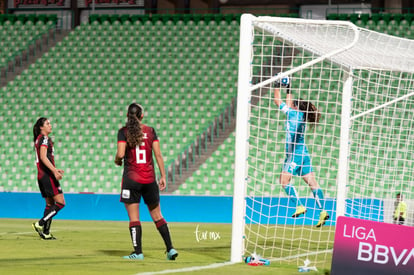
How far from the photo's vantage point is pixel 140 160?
26.9ft

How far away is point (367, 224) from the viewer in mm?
6418

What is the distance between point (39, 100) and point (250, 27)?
17.8 metres

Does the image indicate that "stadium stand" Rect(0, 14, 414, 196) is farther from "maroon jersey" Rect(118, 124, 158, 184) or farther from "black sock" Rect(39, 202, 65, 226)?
"maroon jersey" Rect(118, 124, 158, 184)

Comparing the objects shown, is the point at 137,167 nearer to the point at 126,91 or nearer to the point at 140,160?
the point at 140,160

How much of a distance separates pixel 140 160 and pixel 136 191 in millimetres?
348

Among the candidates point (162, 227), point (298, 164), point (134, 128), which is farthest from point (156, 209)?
point (298, 164)

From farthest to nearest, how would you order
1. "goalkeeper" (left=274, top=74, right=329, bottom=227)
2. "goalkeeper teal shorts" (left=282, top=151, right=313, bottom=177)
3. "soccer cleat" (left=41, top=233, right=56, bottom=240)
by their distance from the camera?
1. "soccer cleat" (left=41, top=233, right=56, bottom=240)
2. "goalkeeper teal shorts" (left=282, top=151, right=313, bottom=177)
3. "goalkeeper" (left=274, top=74, right=329, bottom=227)

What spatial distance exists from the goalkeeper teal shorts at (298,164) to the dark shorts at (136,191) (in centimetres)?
245

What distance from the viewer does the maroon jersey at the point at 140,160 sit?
8.16 m

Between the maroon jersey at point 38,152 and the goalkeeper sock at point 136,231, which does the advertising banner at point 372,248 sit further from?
the maroon jersey at point 38,152

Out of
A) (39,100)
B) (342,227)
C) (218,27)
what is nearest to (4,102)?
(39,100)

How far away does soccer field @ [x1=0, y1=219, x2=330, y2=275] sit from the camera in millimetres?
7484

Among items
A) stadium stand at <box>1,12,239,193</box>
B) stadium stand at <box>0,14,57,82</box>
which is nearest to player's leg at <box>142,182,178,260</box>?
stadium stand at <box>1,12,239,193</box>

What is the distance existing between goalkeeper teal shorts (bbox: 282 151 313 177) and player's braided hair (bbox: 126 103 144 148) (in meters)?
2.68
